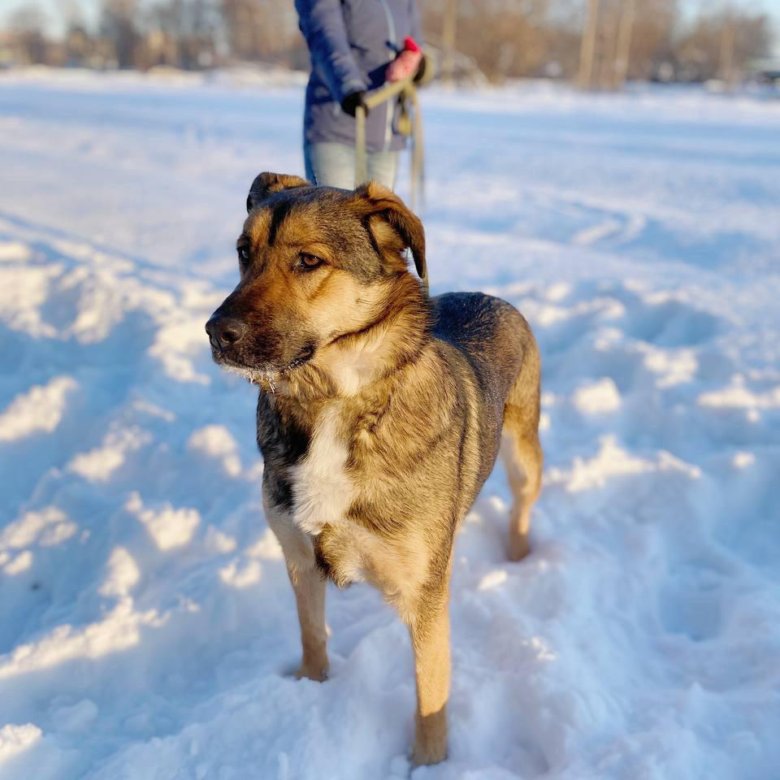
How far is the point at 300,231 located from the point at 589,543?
2204 mm

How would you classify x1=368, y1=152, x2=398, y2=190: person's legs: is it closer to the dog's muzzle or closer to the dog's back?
the dog's back

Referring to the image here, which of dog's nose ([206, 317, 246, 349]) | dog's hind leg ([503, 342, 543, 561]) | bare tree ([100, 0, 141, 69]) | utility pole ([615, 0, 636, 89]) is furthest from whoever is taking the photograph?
bare tree ([100, 0, 141, 69])

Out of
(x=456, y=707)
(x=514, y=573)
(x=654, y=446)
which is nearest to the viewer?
(x=456, y=707)

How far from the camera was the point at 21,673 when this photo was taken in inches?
106

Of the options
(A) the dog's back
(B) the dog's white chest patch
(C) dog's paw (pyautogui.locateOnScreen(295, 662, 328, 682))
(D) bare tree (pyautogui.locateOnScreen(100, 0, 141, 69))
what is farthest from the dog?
(D) bare tree (pyautogui.locateOnScreen(100, 0, 141, 69))

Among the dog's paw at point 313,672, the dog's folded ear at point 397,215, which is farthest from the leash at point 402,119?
the dog's paw at point 313,672

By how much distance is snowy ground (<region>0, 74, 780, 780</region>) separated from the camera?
8.21 feet

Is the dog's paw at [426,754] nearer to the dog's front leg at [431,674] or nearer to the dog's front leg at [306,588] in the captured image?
the dog's front leg at [431,674]

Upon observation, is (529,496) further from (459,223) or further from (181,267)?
(459,223)

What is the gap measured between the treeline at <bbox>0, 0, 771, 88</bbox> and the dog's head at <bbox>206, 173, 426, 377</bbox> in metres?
37.2

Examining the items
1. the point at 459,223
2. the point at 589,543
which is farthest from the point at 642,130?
the point at 589,543

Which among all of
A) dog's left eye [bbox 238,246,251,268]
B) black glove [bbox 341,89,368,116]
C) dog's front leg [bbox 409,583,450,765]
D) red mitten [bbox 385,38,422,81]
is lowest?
dog's front leg [bbox 409,583,450,765]

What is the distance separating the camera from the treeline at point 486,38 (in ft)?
150

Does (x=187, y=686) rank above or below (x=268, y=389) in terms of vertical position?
below
